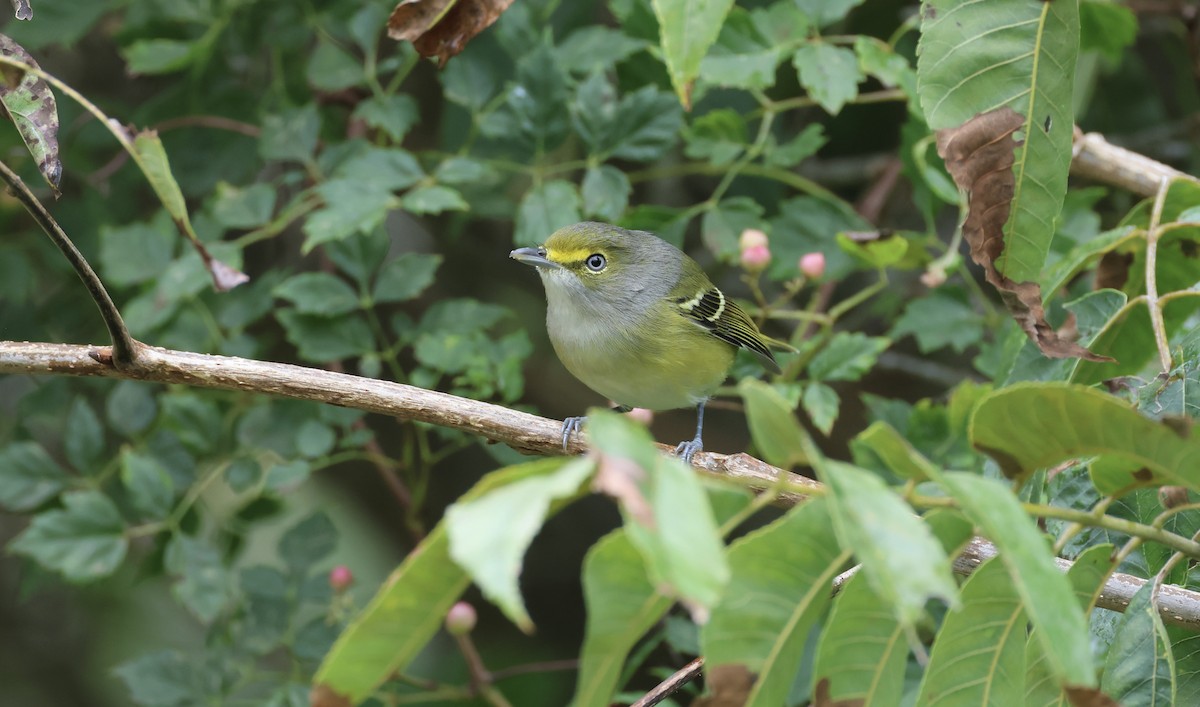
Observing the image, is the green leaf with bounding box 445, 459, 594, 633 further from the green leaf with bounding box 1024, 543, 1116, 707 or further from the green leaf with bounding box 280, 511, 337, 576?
the green leaf with bounding box 280, 511, 337, 576

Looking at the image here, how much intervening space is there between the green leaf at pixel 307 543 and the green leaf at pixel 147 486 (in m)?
0.35

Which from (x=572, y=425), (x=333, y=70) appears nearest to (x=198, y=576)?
(x=572, y=425)

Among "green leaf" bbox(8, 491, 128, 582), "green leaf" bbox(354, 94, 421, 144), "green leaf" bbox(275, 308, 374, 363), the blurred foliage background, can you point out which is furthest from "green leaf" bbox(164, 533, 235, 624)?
"green leaf" bbox(354, 94, 421, 144)

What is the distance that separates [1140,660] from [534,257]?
2123 mm

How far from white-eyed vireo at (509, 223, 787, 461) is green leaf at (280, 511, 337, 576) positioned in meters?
0.88

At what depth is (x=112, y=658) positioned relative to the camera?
4715mm

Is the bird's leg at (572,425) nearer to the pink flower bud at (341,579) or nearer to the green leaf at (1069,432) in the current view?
the pink flower bud at (341,579)

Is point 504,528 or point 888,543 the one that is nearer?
point 504,528

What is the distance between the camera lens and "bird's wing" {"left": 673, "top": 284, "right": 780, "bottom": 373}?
3.50 metres

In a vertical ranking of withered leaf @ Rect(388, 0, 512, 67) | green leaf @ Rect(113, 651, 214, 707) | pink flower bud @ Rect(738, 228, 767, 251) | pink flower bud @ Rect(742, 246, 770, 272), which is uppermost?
withered leaf @ Rect(388, 0, 512, 67)

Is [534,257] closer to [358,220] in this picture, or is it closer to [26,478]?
[358,220]

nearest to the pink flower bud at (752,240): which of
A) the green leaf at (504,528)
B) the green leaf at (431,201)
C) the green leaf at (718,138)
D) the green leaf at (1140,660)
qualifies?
the green leaf at (718,138)

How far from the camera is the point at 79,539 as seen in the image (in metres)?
3.07

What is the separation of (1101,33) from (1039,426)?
286 cm
